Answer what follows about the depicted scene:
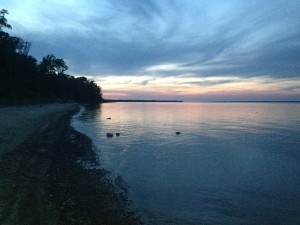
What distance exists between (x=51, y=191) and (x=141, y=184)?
16.1ft

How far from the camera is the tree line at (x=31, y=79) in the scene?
72988mm

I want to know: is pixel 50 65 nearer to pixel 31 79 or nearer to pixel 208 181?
pixel 31 79

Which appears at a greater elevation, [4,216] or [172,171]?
[4,216]

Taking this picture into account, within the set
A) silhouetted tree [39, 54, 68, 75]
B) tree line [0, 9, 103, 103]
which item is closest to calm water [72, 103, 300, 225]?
tree line [0, 9, 103, 103]

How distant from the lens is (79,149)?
2306 cm

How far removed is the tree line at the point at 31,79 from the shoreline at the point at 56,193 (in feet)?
175

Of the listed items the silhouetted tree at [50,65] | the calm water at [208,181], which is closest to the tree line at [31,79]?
the silhouetted tree at [50,65]

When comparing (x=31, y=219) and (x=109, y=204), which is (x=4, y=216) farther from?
(x=109, y=204)

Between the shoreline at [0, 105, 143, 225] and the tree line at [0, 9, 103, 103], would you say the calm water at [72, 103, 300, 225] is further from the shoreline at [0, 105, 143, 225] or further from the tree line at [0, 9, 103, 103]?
the tree line at [0, 9, 103, 103]

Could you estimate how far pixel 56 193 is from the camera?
11.7 metres

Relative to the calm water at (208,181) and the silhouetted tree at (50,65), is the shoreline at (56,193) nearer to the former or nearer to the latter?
the calm water at (208,181)

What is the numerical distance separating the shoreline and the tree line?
53278 millimetres

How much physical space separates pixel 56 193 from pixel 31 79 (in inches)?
3963

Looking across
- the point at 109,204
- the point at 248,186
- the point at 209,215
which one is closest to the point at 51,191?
the point at 109,204
